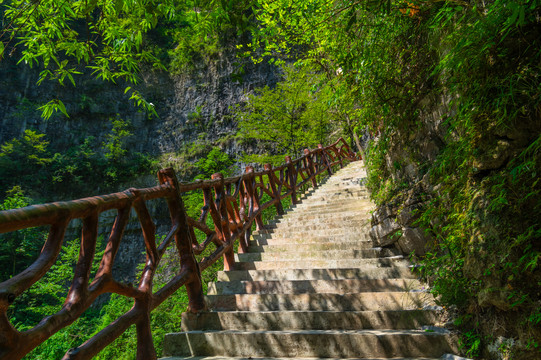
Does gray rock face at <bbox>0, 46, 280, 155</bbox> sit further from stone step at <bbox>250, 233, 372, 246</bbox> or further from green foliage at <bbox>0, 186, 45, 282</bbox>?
stone step at <bbox>250, 233, 372, 246</bbox>

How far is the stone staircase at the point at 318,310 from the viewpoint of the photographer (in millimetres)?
2080

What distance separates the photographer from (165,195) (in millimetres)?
2451

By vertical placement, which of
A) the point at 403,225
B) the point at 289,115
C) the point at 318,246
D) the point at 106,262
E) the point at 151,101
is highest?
the point at 151,101

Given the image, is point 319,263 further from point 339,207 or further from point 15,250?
point 15,250

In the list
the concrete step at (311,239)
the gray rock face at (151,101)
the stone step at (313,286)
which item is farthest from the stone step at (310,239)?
the gray rock face at (151,101)

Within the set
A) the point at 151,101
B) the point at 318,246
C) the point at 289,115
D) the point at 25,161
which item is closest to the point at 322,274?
the point at 318,246

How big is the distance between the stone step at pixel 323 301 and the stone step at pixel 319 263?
703 millimetres

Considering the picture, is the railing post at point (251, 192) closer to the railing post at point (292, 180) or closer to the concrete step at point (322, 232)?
the concrete step at point (322, 232)

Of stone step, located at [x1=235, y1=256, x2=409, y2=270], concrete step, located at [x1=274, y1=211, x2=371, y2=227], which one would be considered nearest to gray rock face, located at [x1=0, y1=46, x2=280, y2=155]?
concrete step, located at [x1=274, y1=211, x2=371, y2=227]

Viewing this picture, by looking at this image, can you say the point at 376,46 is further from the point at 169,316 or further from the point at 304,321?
the point at 169,316

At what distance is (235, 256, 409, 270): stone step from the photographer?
129 inches

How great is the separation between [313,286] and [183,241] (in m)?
1.39

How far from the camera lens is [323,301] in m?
2.68

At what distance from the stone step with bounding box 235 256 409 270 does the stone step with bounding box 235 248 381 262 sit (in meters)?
0.15
